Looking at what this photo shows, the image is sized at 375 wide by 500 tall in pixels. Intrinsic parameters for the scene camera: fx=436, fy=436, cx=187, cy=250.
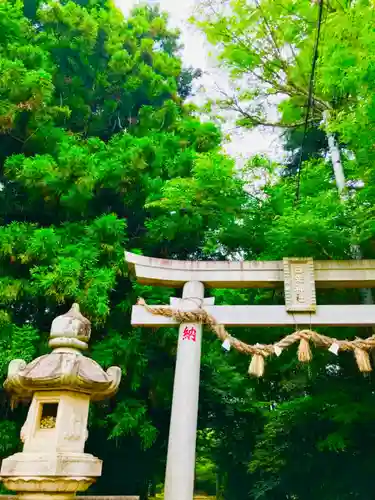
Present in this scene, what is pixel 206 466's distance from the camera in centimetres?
1805

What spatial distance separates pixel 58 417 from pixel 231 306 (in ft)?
8.91

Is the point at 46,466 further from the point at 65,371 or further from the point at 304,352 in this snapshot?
the point at 304,352

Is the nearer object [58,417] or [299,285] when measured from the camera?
[58,417]

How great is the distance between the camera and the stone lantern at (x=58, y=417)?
3434 millimetres

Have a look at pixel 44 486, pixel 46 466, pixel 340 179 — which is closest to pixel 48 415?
pixel 46 466

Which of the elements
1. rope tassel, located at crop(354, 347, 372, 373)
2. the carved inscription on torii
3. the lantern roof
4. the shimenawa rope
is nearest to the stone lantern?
the lantern roof

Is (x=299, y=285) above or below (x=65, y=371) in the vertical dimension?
above

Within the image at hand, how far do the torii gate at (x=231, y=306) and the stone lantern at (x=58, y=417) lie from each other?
4.92 feet

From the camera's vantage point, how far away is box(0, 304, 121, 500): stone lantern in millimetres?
3434

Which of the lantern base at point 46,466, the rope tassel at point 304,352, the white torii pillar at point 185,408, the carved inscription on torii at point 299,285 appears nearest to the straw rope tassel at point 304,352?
the rope tassel at point 304,352

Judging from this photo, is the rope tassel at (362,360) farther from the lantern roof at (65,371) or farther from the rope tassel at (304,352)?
the lantern roof at (65,371)

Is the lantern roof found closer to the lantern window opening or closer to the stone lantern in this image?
the stone lantern

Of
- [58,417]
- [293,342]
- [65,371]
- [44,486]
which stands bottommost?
[44,486]

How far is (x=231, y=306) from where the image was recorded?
576 cm
